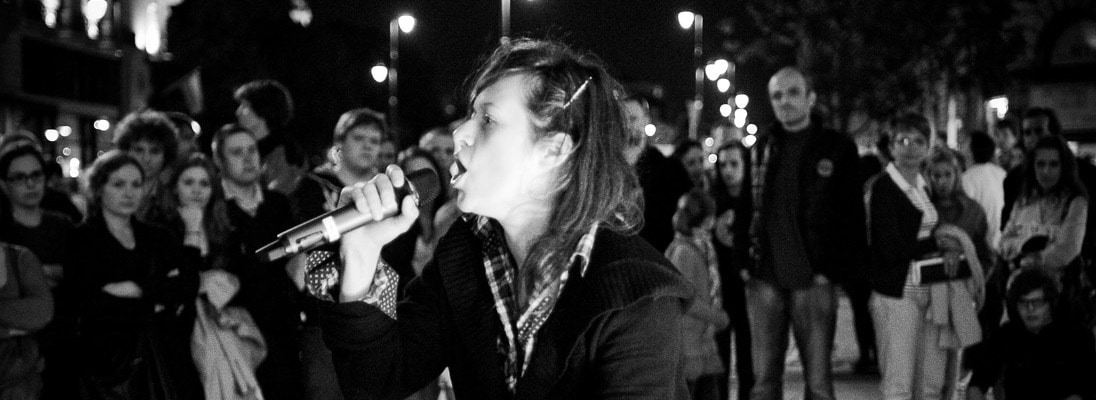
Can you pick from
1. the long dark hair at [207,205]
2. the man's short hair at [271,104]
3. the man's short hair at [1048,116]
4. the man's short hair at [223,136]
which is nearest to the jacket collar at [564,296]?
the long dark hair at [207,205]

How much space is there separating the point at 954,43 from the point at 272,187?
2255cm

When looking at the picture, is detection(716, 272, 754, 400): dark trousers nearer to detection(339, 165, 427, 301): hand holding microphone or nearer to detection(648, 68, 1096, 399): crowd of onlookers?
detection(648, 68, 1096, 399): crowd of onlookers

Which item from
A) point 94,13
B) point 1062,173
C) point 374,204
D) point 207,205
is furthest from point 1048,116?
point 94,13

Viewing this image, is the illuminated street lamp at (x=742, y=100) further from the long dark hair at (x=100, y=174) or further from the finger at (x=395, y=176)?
the finger at (x=395, y=176)

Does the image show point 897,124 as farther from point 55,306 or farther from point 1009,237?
point 55,306

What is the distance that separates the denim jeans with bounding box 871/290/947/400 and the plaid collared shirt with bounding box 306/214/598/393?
6291mm

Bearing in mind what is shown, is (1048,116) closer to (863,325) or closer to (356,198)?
(863,325)

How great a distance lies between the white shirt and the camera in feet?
38.4

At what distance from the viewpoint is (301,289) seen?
25.7 ft

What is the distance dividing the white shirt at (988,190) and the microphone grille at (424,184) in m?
9.14

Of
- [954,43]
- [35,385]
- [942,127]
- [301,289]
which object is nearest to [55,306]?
[35,385]

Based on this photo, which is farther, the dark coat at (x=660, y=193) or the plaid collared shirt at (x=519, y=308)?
the dark coat at (x=660, y=193)

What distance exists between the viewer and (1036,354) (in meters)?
8.23

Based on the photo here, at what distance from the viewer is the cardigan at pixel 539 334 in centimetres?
291
